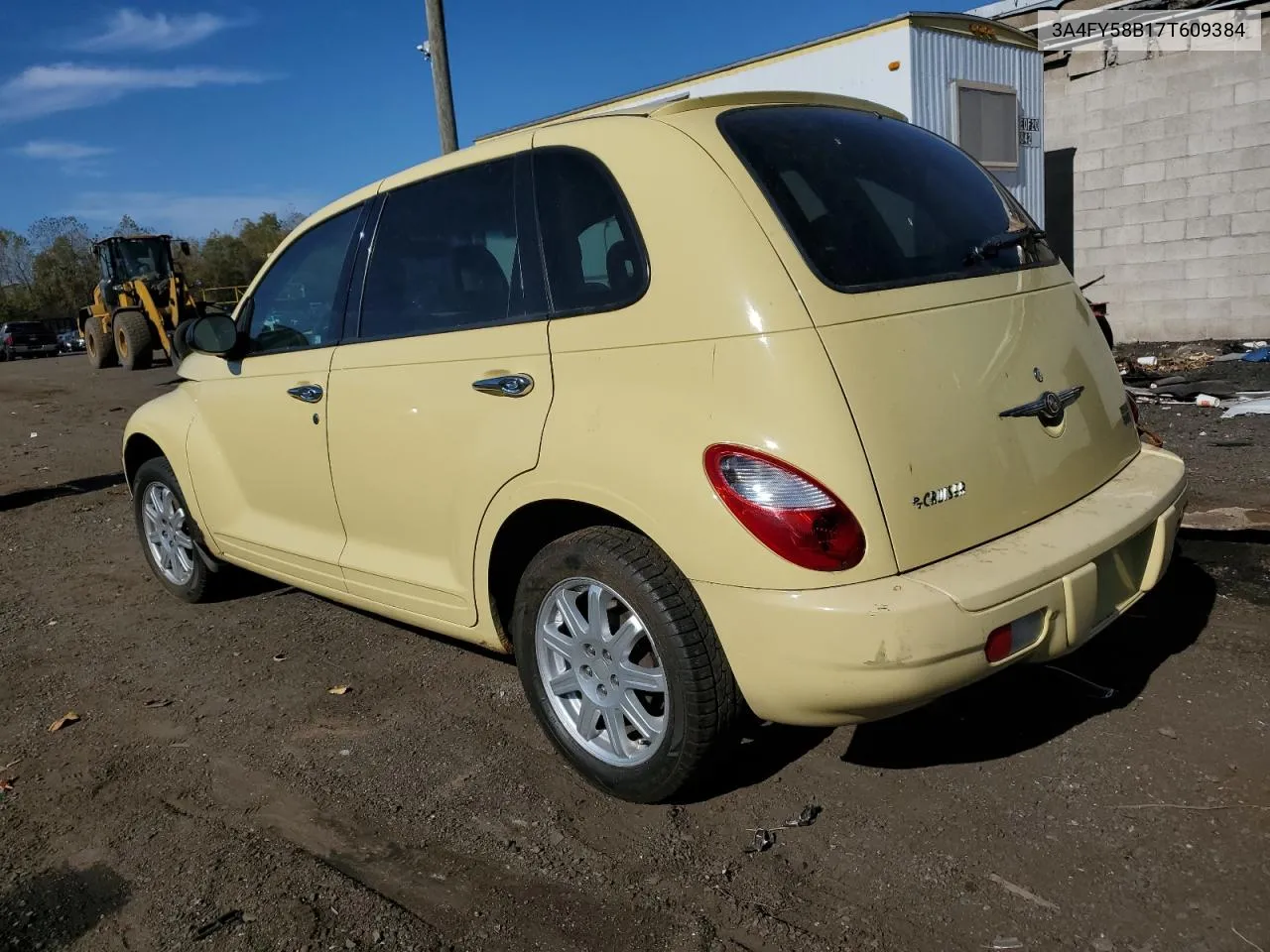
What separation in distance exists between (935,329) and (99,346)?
23.0m

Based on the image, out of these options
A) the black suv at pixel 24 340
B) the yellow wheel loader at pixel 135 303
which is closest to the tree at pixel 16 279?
the black suv at pixel 24 340

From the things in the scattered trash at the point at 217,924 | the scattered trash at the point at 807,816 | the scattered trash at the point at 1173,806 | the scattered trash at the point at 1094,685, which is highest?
the scattered trash at the point at 1094,685

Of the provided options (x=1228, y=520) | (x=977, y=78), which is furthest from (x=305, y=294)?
(x=977, y=78)

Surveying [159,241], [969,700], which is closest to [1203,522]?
[969,700]

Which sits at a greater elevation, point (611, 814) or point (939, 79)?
point (939, 79)

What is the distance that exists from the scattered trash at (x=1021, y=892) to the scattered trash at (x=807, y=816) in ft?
1.59

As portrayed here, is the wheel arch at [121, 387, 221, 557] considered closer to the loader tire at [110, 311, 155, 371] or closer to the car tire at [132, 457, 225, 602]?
the car tire at [132, 457, 225, 602]

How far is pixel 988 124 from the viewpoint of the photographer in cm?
1056

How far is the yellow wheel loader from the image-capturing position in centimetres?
2002

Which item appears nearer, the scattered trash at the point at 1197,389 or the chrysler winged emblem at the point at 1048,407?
the chrysler winged emblem at the point at 1048,407

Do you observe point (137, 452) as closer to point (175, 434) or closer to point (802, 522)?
point (175, 434)

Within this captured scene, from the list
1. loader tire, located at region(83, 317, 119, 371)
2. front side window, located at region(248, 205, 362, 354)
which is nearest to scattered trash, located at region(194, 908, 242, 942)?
front side window, located at region(248, 205, 362, 354)

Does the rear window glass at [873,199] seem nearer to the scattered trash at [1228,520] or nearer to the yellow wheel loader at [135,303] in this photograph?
the scattered trash at [1228,520]

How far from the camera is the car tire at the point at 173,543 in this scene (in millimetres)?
4688
